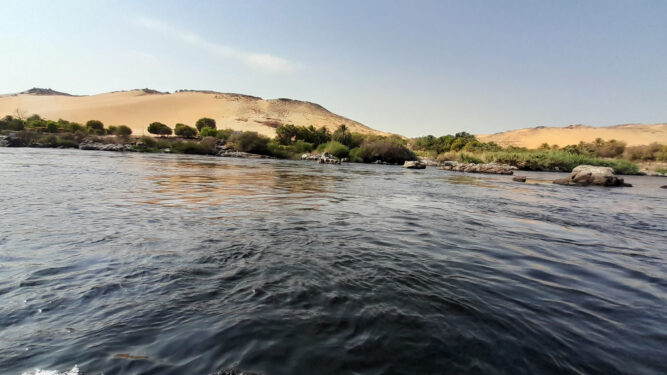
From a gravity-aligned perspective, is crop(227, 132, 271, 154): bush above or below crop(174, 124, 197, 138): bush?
below

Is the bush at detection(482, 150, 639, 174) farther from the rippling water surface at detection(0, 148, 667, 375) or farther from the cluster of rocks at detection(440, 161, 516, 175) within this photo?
the rippling water surface at detection(0, 148, 667, 375)

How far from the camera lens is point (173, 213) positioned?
6340 millimetres

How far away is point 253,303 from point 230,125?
10138 centimetres

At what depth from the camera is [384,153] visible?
156 ft

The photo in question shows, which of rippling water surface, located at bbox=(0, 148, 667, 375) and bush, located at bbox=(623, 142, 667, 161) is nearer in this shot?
rippling water surface, located at bbox=(0, 148, 667, 375)

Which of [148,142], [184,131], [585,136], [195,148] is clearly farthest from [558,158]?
[585,136]

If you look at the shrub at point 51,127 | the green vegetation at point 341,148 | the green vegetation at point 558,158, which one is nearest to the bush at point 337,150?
the green vegetation at point 341,148

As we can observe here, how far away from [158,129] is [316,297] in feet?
258

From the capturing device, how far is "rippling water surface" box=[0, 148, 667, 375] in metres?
1.99

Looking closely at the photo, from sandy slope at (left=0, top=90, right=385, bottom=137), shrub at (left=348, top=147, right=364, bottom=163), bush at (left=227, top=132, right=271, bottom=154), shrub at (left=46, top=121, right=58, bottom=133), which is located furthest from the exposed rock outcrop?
sandy slope at (left=0, top=90, right=385, bottom=137)

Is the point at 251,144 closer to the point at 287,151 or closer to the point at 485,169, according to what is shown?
the point at 287,151

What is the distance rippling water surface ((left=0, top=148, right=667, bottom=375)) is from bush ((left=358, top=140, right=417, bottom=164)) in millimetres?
41950

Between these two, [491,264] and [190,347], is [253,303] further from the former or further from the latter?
[491,264]

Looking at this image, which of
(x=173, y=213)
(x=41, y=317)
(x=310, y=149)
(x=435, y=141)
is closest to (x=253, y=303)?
(x=41, y=317)
